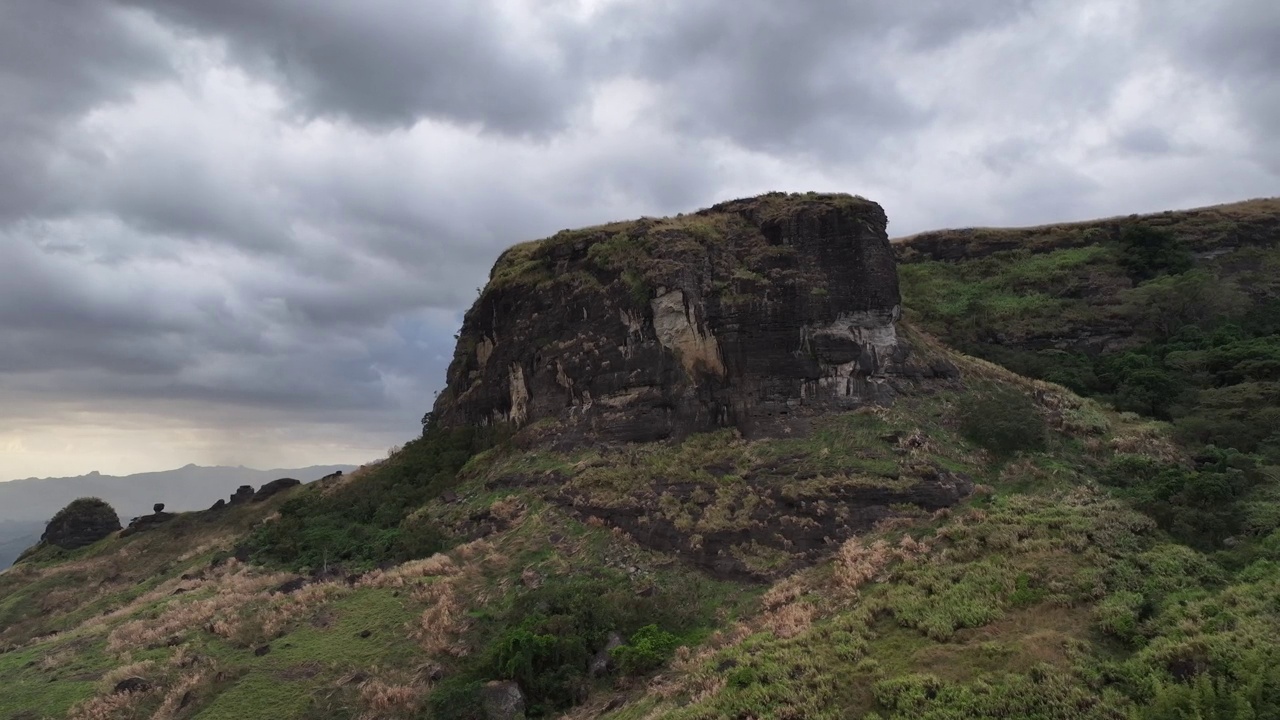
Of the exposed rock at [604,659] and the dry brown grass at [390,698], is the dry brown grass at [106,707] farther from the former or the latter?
the exposed rock at [604,659]

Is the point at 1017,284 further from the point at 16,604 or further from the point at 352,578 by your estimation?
the point at 16,604

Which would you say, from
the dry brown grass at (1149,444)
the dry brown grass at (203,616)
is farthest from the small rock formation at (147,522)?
the dry brown grass at (1149,444)

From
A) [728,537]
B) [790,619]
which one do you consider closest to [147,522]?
[728,537]

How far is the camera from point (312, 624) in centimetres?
2027

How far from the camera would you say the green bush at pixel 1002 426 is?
80.8ft

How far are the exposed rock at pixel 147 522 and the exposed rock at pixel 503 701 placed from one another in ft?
135

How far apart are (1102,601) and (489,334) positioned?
31577mm

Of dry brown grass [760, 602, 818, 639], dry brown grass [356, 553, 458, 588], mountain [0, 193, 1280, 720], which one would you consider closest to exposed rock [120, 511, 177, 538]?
mountain [0, 193, 1280, 720]

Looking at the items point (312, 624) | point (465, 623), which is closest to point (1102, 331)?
point (465, 623)

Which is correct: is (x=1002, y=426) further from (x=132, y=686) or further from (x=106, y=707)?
(x=106, y=707)

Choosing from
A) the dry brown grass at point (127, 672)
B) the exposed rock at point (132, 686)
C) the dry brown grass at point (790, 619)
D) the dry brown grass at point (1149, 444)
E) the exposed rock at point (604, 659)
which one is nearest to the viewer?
the dry brown grass at point (790, 619)

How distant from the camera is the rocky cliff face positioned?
28.2m

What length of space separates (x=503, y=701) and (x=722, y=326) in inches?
719

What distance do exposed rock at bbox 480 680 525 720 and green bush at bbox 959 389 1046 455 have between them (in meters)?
19.4
